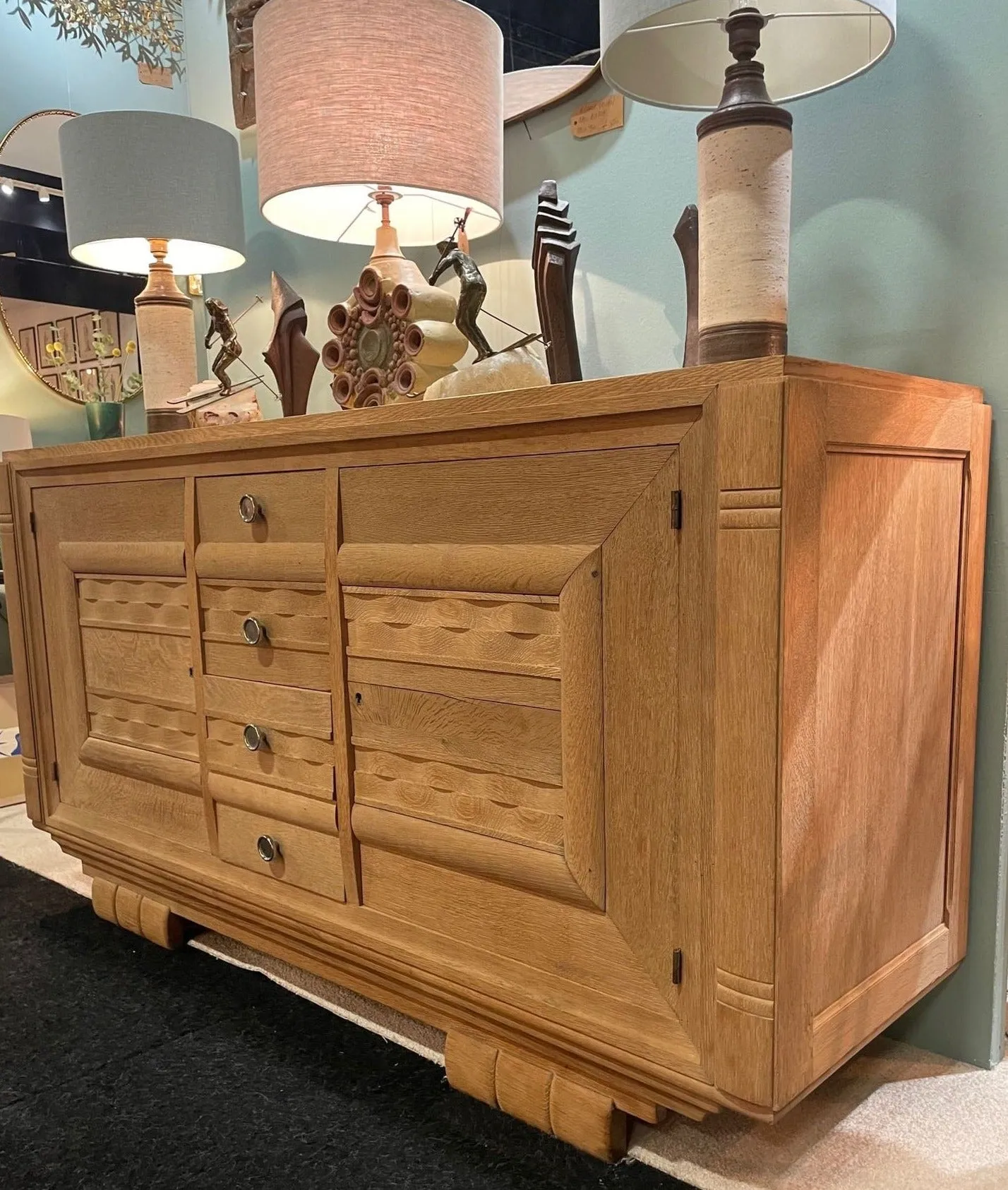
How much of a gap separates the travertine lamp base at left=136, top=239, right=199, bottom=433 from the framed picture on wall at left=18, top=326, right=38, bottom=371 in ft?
3.55

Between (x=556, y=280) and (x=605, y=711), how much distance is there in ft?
1.79

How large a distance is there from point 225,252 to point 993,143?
4.67 feet

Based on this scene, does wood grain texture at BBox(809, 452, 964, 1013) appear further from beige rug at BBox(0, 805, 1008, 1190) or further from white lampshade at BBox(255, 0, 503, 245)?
white lampshade at BBox(255, 0, 503, 245)

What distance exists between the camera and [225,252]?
1953mm

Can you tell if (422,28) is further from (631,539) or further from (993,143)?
(631,539)

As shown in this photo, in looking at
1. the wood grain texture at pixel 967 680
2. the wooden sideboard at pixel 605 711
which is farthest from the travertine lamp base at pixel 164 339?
the wood grain texture at pixel 967 680

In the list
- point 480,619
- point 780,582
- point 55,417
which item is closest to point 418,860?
point 480,619

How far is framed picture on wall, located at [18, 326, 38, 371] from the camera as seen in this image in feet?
8.73

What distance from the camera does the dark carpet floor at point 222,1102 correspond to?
3.43 ft

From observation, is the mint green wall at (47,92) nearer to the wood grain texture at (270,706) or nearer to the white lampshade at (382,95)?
the white lampshade at (382,95)

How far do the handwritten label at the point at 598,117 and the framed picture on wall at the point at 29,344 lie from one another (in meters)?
1.81

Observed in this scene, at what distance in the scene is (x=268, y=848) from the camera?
134 centimetres

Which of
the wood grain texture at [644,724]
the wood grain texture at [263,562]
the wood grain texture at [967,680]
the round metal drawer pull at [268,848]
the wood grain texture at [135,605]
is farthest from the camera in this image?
the wood grain texture at [135,605]

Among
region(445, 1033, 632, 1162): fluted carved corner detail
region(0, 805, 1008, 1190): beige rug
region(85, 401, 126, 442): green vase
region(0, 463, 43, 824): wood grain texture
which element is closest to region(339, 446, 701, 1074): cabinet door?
region(445, 1033, 632, 1162): fluted carved corner detail
